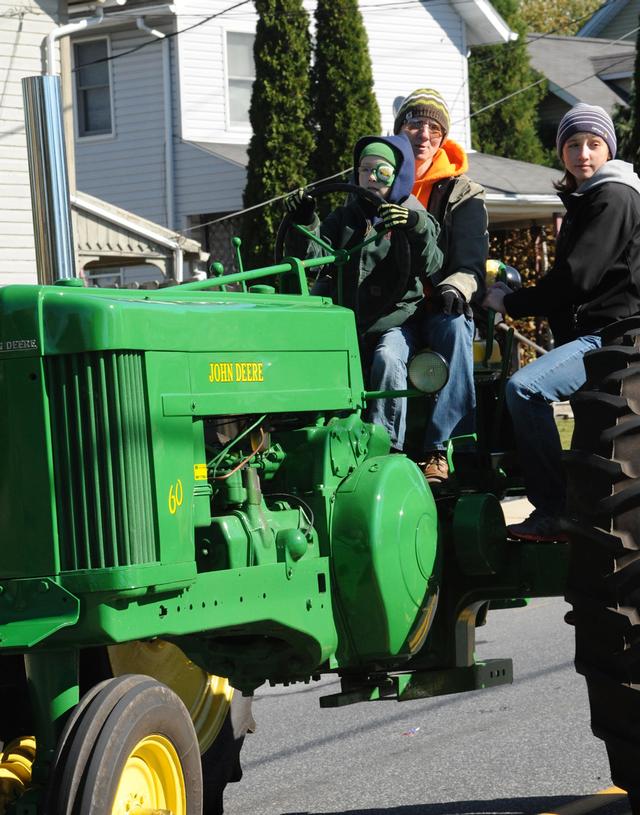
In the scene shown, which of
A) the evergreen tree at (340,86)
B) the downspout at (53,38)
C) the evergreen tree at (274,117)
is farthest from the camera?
the evergreen tree at (340,86)

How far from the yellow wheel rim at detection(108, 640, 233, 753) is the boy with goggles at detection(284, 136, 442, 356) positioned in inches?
56.7

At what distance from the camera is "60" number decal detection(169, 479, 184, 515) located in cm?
417

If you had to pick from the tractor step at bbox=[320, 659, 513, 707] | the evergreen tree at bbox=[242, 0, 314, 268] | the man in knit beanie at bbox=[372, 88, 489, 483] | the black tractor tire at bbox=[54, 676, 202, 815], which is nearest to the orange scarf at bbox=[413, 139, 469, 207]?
the man in knit beanie at bbox=[372, 88, 489, 483]

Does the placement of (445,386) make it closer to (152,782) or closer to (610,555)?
(610,555)

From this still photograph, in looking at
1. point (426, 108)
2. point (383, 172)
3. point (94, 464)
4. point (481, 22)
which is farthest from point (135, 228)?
point (94, 464)

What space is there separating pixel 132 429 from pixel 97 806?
102 centimetres

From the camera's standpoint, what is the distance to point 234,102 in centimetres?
2395

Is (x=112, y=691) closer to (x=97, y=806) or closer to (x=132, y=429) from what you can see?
(x=97, y=806)

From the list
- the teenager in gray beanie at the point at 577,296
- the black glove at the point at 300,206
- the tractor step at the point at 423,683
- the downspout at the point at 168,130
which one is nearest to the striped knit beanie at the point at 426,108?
the black glove at the point at 300,206

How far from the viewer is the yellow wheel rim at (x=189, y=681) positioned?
17.4 ft

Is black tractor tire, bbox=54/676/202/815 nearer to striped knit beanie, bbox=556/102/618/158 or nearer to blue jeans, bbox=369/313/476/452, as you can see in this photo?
blue jeans, bbox=369/313/476/452

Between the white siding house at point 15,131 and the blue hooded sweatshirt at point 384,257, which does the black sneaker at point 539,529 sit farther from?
the white siding house at point 15,131

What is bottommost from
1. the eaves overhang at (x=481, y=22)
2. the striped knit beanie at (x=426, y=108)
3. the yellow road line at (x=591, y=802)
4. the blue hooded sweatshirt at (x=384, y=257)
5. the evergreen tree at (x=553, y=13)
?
the yellow road line at (x=591, y=802)

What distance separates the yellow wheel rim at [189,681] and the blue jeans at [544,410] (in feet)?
4.53
